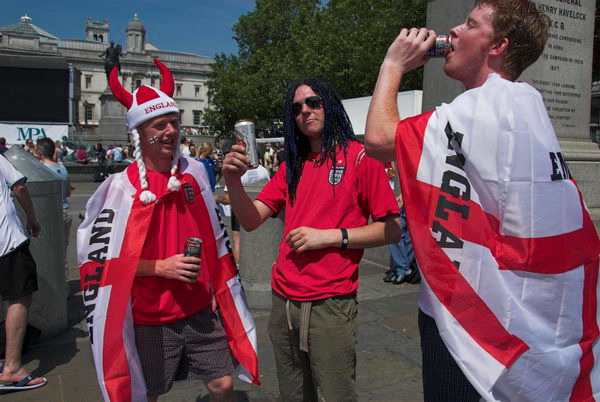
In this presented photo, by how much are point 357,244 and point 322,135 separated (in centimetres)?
59

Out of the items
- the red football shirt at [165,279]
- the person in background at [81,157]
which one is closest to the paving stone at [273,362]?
the red football shirt at [165,279]

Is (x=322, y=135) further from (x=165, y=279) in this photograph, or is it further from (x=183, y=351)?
(x=183, y=351)

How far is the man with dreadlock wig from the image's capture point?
233cm

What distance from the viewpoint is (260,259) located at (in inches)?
223

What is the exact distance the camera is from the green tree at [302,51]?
82.6ft

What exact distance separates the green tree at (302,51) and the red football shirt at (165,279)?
72.8 feet

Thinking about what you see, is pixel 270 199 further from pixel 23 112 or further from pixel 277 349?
pixel 23 112

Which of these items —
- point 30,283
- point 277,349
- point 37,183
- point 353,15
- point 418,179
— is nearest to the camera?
point 418,179

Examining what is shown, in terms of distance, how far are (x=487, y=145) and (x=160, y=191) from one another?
1.71 metres

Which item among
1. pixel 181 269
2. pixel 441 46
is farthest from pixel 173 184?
pixel 441 46

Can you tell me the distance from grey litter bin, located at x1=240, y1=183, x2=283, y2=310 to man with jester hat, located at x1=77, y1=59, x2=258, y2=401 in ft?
9.06

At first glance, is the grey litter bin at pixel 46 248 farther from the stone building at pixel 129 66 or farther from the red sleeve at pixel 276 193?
the stone building at pixel 129 66

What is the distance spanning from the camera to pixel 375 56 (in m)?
26.7

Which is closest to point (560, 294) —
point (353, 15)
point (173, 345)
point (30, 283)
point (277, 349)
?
point (277, 349)
